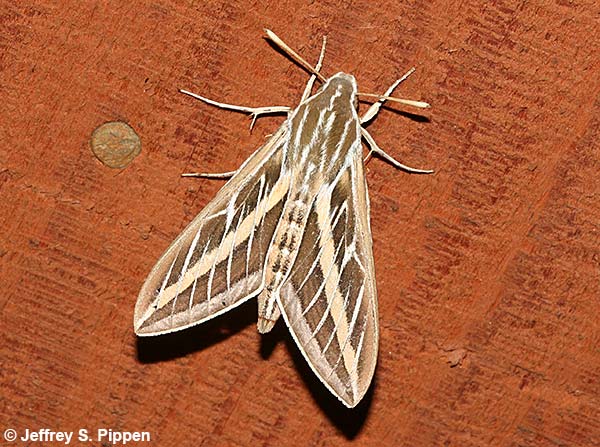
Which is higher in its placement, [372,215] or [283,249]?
[372,215]

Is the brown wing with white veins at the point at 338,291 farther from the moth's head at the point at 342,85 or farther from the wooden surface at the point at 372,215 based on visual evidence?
the moth's head at the point at 342,85

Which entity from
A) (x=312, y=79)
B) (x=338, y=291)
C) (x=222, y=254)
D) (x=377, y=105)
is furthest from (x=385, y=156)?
(x=222, y=254)

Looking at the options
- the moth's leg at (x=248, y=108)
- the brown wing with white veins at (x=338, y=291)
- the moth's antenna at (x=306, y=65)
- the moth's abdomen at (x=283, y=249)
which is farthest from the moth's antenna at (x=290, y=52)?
the moth's abdomen at (x=283, y=249)

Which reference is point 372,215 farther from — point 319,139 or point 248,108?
point 248,108

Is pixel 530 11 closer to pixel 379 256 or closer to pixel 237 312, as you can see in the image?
pixel 379 256
